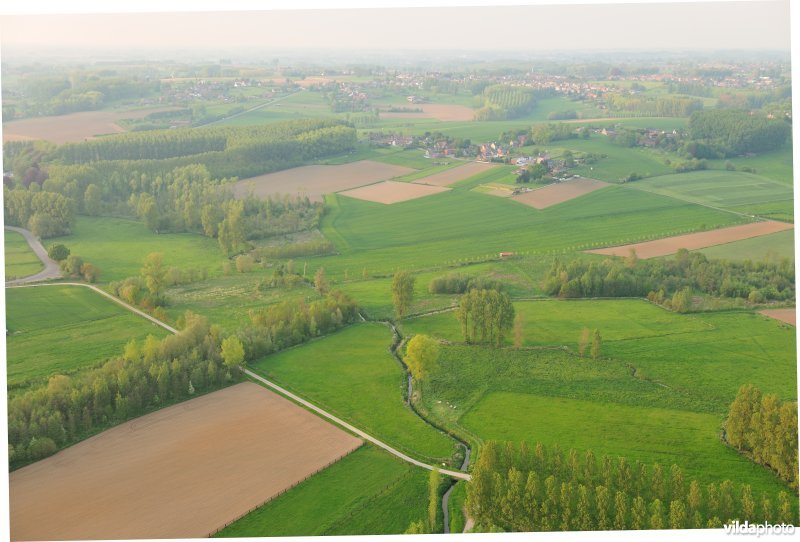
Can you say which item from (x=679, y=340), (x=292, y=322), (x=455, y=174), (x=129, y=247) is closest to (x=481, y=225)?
(x=455, y=174)

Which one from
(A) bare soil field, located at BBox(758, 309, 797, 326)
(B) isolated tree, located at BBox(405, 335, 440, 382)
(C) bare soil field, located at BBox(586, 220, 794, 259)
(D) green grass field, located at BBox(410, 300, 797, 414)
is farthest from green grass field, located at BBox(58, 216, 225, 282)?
(A) bare soil field, located at BBox(758, 309, 797, 326)

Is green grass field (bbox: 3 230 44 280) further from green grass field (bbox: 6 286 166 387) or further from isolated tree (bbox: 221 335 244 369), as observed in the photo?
isolated tree (bbox: 221 335 244 369)

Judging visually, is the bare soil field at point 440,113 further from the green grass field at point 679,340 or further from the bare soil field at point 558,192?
the green grass field at point 679,340

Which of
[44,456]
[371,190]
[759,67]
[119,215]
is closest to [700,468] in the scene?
[44,456]

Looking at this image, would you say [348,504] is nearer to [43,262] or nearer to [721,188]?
[43,262]

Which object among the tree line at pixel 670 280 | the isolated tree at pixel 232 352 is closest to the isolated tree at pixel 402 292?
the tree line at pixel 670 280

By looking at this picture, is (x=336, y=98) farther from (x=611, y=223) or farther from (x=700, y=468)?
(x=700, y=468)
